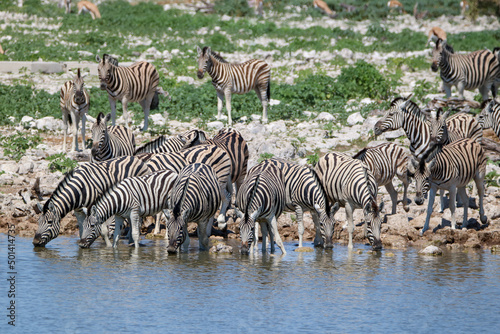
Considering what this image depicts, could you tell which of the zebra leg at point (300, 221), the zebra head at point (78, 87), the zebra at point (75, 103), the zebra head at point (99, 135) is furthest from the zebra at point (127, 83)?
the zebra leg at point (300, 221)

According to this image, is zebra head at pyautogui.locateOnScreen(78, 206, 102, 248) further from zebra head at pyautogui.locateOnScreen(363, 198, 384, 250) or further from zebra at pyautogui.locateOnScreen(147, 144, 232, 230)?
zebra head at pyautogui.locateOnScreen(363, 198, 384, 250)

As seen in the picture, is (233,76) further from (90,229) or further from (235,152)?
(90,229)

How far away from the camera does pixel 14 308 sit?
368 inches

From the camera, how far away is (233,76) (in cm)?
2041

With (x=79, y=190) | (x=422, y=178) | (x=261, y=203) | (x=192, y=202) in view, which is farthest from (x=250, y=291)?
(x=422, y=178)

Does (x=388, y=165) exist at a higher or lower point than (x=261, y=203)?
higher

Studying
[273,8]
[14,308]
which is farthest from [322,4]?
[14,308]

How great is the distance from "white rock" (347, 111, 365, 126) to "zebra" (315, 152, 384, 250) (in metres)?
5.93

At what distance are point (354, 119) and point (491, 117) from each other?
4108 mm

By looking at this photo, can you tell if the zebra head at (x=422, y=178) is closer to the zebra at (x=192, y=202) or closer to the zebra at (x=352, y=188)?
the zebra at (x=352, y=188)

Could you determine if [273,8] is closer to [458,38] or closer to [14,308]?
[458,38]

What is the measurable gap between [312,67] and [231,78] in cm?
652

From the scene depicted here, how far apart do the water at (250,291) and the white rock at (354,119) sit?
272 inches

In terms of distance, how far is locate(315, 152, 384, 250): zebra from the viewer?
12677 mm
